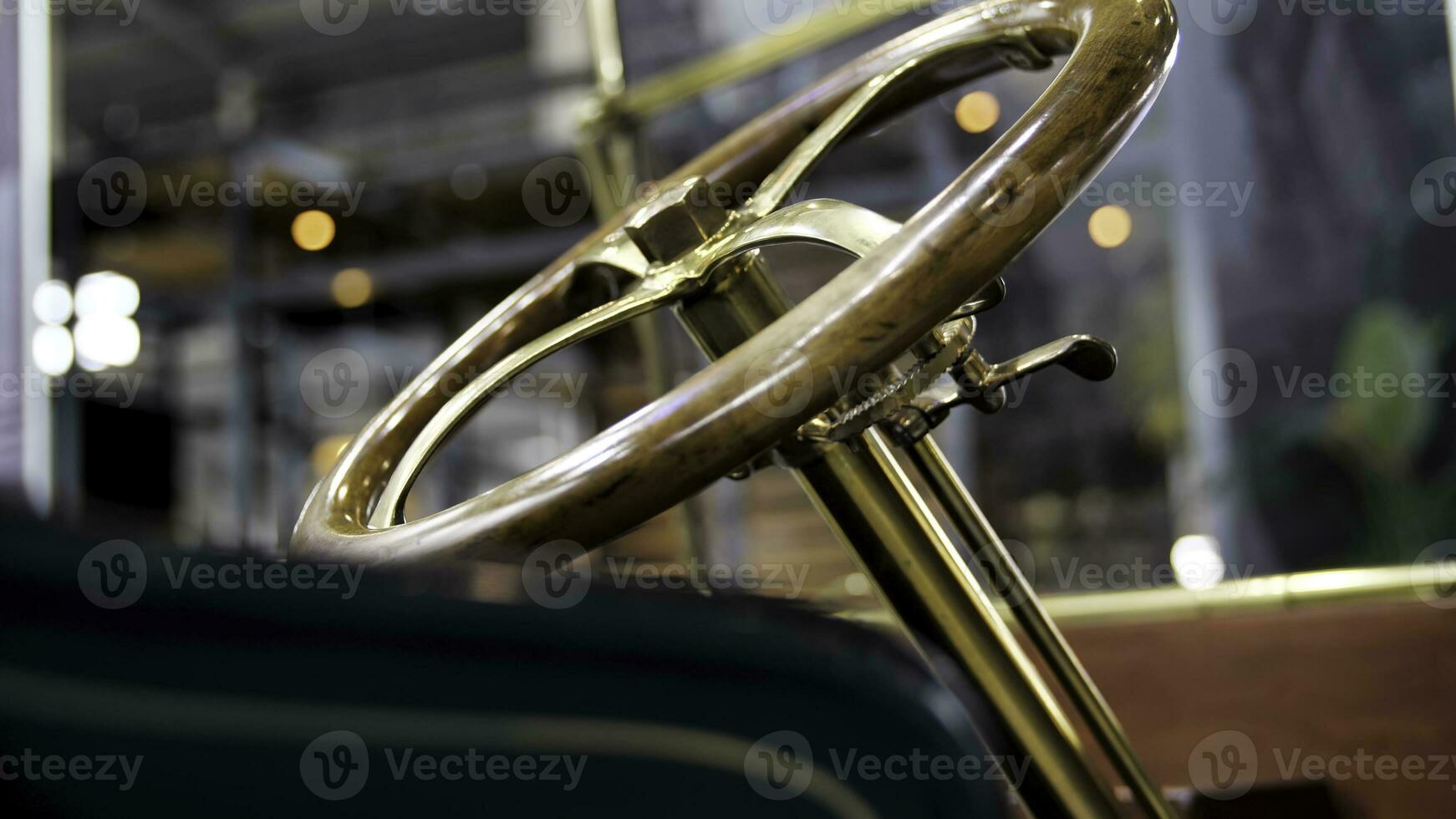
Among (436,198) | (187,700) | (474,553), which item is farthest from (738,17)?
(436,198)

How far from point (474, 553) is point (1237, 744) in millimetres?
920

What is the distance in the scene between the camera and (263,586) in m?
0.17
